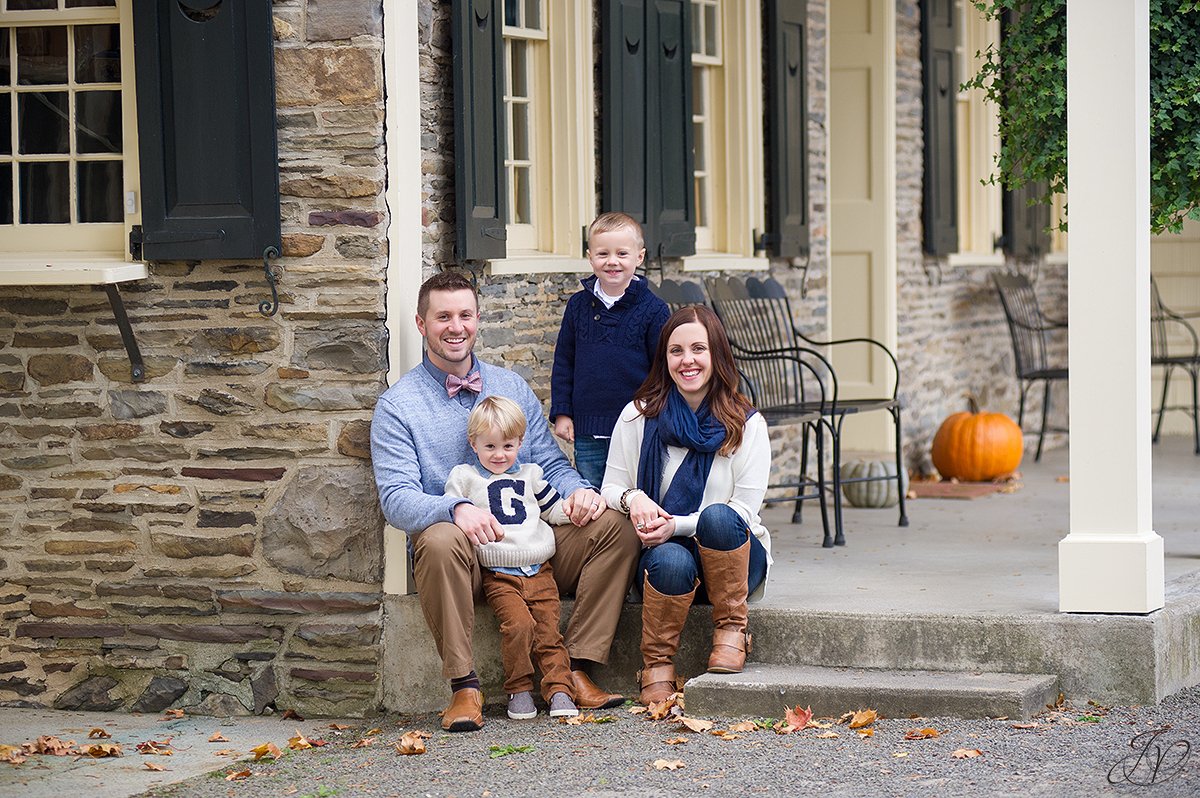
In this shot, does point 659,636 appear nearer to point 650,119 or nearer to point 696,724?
point 696,724

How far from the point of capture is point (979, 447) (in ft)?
31.8

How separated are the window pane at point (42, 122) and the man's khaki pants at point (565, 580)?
2050 mm

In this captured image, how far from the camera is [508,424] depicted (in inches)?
227

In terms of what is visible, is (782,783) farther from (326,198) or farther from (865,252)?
(865,252)

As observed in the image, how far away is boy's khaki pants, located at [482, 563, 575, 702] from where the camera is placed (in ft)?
19.1

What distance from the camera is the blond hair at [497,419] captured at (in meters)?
5.75

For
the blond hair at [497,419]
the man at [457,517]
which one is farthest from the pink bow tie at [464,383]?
the blond hair at [497,419]

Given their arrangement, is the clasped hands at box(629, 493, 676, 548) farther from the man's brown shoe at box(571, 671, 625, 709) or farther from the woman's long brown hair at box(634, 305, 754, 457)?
the man's brown shoe at box(571, 671, 625, 709)

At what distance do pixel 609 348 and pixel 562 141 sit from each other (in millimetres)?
1399

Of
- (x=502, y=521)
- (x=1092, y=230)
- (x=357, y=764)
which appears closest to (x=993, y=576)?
(x=1092, y=230)

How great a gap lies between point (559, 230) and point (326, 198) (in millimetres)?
1432

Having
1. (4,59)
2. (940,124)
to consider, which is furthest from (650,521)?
(940,124)
